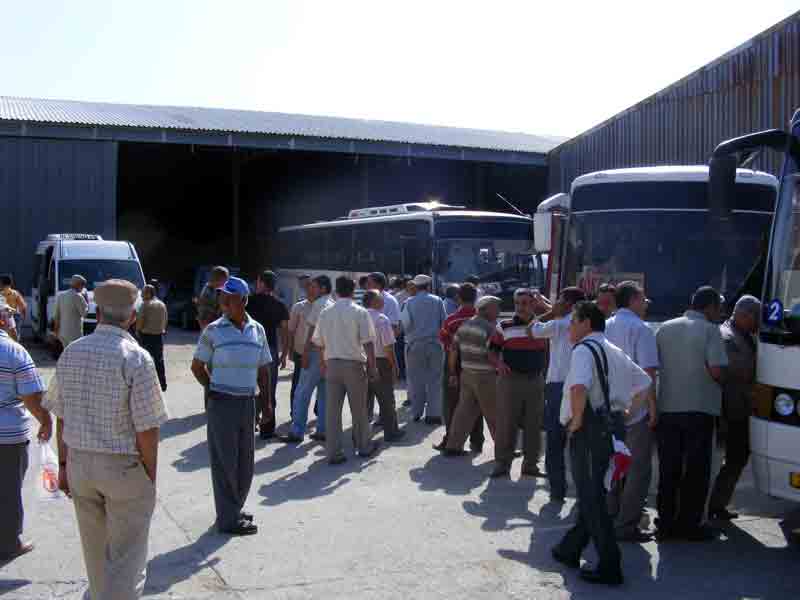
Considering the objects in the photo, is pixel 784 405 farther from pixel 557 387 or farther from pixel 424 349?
pixel 424 349

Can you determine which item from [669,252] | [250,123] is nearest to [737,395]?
[669,252]

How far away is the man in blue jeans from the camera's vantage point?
10141 millimetres

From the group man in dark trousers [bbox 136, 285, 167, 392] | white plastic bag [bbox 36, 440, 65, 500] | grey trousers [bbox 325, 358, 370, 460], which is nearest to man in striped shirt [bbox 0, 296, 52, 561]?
white plastic bag [bbox 36, 440, 65, 500]

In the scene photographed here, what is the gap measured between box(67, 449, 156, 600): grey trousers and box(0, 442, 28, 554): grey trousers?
1.64m

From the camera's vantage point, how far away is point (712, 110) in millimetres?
20172

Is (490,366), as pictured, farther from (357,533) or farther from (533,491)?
(357,533)

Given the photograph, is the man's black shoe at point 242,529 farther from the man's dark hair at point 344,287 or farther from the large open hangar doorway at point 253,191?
the large open hangar doorway at point 253,191

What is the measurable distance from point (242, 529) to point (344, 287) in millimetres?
3089

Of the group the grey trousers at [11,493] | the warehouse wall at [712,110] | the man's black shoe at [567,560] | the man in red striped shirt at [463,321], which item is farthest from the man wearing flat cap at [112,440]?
the warehouse wall at [712,110]

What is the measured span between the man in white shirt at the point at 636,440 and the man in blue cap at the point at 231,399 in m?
2.65

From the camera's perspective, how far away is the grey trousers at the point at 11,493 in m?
5.93

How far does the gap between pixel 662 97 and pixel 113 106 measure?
1951 cm

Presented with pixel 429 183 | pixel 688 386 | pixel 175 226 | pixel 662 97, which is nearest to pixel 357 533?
pixel 688 386

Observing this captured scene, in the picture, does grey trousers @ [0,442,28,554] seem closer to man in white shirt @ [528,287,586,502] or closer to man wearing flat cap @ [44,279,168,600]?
man wearing flat cap @ [44,279,168,600]
